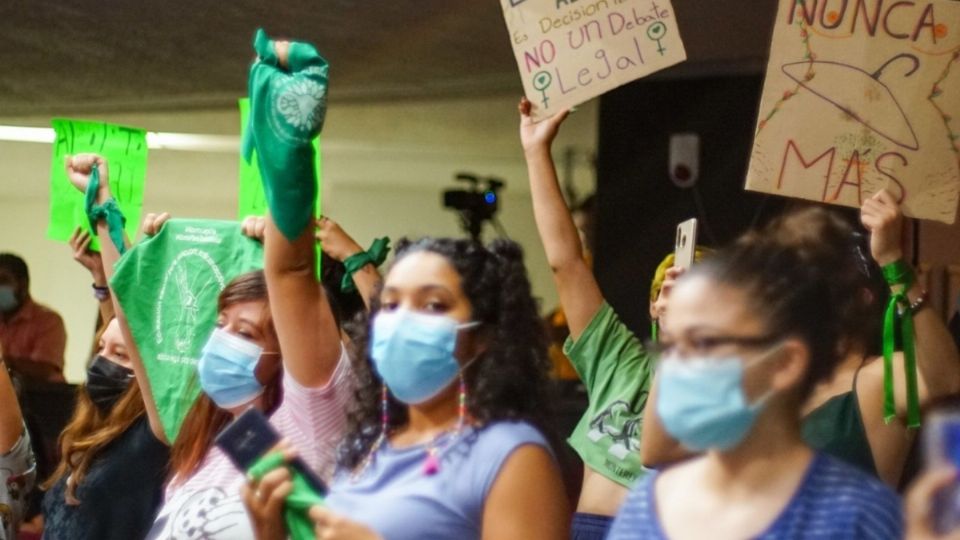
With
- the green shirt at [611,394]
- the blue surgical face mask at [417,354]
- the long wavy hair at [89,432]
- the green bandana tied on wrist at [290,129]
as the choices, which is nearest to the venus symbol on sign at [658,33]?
the green shirt at [611,394]

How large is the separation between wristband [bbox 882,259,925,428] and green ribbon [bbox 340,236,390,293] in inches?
39.2

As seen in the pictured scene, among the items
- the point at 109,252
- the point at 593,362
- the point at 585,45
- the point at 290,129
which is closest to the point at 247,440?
the point at 290,129

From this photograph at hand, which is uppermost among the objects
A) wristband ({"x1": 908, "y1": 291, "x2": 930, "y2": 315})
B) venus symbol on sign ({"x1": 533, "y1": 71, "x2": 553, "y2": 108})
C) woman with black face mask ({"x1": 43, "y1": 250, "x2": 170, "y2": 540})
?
venus symbol on sign ({"x1": 533, "y1": 71, "x2": 553, "y2": 108})

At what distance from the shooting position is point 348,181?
9227mm

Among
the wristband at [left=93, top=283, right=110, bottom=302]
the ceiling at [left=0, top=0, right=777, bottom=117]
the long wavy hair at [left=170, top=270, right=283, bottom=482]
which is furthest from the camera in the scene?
the ceiling at [left=0, top=0, right=777, bottom=117]

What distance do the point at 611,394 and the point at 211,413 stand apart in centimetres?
75

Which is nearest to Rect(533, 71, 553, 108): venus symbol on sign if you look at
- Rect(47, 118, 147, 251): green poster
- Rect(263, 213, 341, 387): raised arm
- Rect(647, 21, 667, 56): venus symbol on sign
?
Rect(647, 21, 667, 56): venus symbol on sign

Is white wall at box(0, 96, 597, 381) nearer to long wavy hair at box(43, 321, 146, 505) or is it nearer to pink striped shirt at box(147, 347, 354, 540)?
long wavy hair at box(43, 321, 146, 505)

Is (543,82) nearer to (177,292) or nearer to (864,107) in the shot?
(864,107)

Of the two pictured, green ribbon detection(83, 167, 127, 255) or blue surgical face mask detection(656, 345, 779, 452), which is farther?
green ribbon detection(83, 167, 127, 255)

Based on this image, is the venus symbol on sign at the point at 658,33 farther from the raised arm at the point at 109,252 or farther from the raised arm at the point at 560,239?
the raised arm at the point at 109,252

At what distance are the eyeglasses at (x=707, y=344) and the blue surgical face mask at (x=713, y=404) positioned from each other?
0.01 meters

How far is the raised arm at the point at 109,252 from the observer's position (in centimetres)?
310

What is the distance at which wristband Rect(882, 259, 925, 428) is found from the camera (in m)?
2.36
